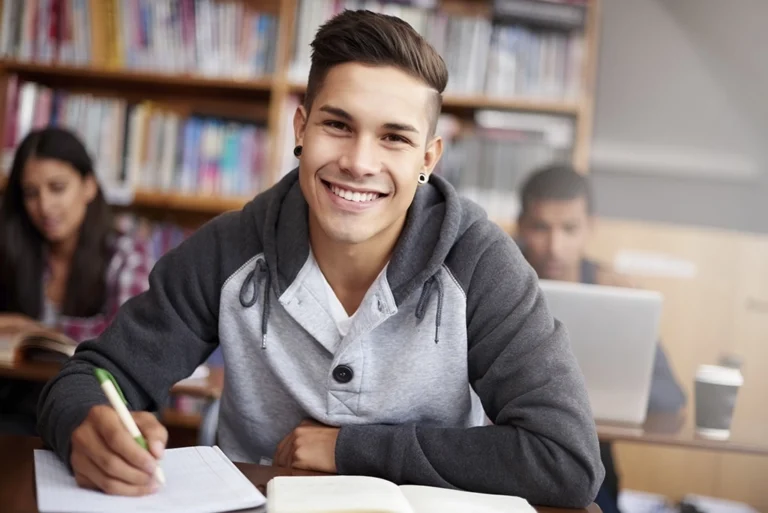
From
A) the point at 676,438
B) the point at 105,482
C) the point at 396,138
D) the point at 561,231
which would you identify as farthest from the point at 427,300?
the point at 561,231

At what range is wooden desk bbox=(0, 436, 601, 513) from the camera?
99 centimetres

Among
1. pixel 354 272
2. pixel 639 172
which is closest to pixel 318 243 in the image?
pixel 354 272

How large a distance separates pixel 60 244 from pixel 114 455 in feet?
6.68

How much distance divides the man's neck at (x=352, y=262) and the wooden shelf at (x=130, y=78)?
6.46 feet

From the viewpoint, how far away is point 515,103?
3307 mm

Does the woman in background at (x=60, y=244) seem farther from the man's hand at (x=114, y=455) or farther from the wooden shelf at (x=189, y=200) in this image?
Result: the man's hand at (x=114, y=455)

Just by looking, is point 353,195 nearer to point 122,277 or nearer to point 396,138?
point 396,138

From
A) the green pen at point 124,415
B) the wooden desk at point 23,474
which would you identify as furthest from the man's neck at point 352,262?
the green pen at point 124,415

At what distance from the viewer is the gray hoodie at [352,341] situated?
50.5 inches

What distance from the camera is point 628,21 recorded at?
3721 millimetres

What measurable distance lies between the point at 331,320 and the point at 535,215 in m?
1.55

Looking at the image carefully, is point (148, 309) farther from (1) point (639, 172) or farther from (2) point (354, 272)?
(1) point (639, 172)

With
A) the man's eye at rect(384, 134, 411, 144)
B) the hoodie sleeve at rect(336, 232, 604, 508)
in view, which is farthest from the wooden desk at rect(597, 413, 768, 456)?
the man's eye at rect(384, 134, 411, 144)

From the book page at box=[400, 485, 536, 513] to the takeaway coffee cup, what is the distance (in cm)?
100
